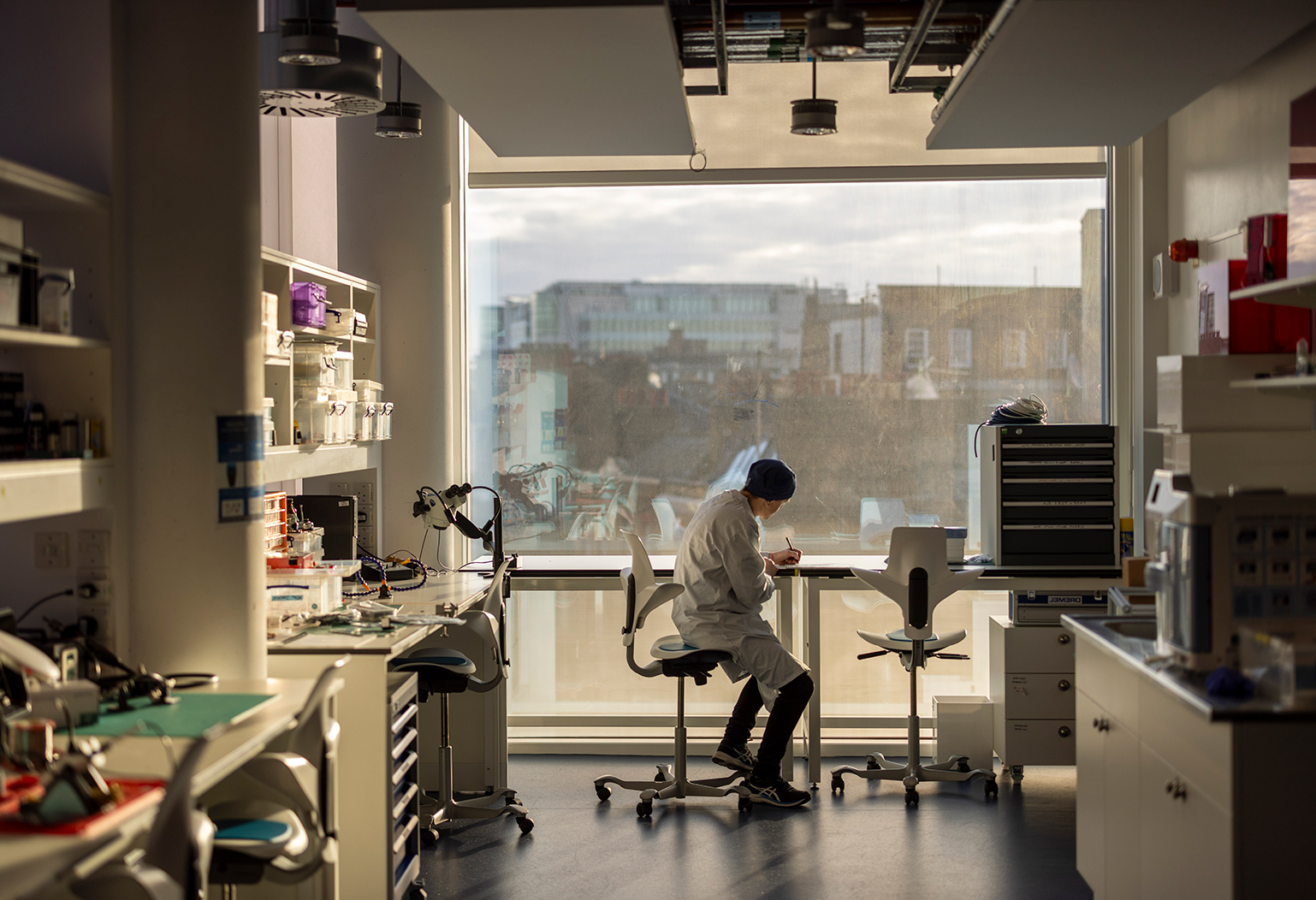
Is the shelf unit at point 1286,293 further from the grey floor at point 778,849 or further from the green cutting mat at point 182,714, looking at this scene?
the green cutting mat at point 182,714

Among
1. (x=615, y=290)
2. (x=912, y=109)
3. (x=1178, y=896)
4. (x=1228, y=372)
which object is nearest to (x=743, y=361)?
(x=615, y=290)

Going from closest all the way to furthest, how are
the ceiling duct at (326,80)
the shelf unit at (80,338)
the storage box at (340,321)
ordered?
the shelf unit at (80,338) < the ceiling duct at (326,80) < the storage box at (340,321)

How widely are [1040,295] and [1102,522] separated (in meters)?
1.25

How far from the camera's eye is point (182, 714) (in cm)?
258

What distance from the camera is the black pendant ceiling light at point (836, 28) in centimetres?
290

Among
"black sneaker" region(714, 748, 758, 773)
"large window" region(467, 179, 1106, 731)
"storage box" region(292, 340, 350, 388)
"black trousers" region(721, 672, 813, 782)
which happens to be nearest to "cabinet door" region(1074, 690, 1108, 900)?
"black trousers" region(721, 672, 813, 782)

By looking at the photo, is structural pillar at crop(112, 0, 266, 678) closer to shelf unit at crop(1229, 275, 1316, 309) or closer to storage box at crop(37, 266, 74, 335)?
storage box at crop(37, 266, 74, 335)

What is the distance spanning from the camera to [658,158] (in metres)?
5.39

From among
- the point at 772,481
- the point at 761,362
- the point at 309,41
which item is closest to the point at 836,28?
the point at 309,41

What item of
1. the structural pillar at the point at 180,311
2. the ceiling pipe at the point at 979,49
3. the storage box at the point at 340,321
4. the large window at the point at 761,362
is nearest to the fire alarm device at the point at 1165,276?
the large window at the point at 761,362

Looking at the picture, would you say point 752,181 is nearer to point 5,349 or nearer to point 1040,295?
point 1040,295

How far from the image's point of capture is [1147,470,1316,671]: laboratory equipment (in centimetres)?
256

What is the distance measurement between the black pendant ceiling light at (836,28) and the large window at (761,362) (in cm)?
248

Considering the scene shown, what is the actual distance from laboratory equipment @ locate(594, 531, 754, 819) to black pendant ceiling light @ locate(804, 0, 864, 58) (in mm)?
2112
